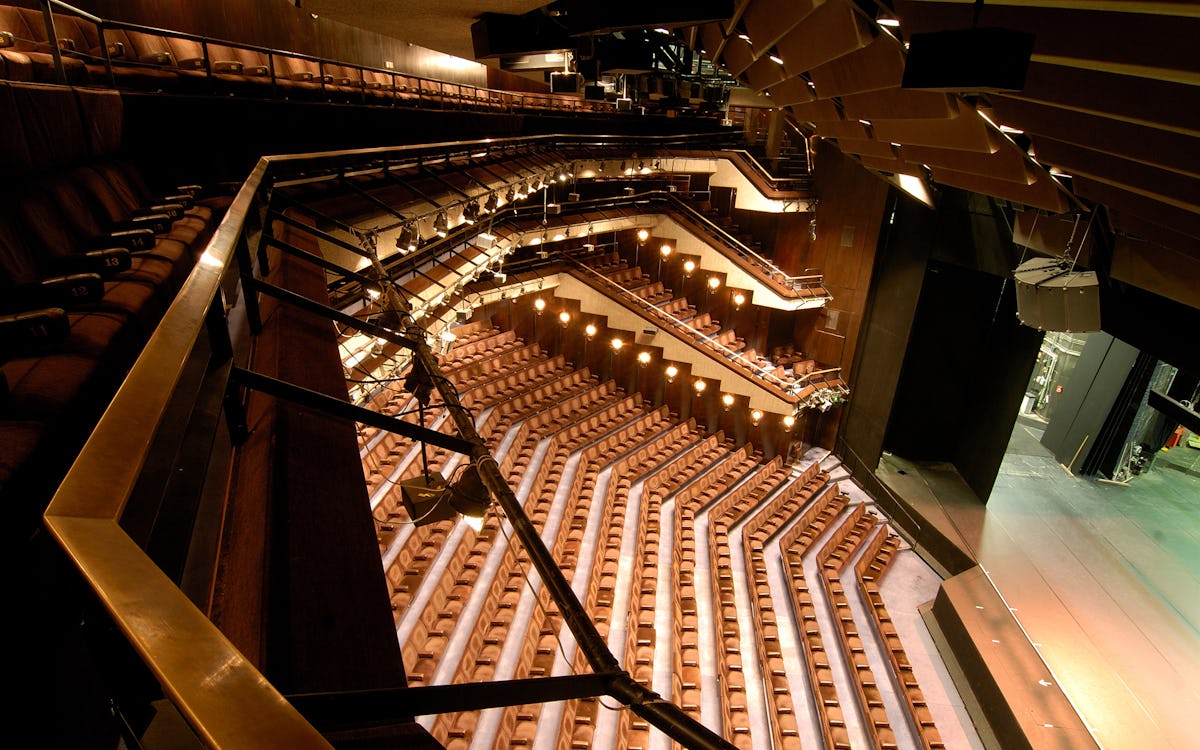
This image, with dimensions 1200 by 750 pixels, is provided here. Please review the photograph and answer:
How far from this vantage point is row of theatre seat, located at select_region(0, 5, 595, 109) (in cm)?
238

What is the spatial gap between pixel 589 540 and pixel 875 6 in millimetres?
4704

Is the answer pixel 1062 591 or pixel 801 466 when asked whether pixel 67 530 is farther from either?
pixel 801 466

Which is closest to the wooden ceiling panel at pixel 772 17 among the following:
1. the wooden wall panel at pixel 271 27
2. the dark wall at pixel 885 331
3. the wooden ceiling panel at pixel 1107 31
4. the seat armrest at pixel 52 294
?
the wooden ceiling panel at pixel 1107 31

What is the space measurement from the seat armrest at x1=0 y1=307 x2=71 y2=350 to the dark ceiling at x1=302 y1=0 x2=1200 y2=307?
6.23 feet

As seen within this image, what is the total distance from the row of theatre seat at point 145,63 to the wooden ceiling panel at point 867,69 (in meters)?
2.58

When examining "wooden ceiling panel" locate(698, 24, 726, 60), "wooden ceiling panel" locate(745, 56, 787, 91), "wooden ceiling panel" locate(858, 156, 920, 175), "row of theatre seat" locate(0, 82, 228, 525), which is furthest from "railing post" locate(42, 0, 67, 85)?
"wooden ceiling panel" locate(858, 156, 920, 175)

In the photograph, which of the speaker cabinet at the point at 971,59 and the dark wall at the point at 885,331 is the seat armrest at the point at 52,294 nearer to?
the speaker cabinet at the point at 971,59

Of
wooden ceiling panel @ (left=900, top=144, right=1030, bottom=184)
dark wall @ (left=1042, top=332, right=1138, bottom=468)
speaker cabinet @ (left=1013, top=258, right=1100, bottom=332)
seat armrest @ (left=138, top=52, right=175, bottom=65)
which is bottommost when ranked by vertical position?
dark wall @ (left=1042, top=332, right=1138, bottom=468)

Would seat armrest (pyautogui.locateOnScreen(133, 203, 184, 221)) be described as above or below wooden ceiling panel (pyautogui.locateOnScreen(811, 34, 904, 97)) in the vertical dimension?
below

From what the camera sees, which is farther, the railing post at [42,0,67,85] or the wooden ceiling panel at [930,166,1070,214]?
the wooden ceiling panel at [930,166,1070,214]

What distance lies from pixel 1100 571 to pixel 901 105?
18.5 ft

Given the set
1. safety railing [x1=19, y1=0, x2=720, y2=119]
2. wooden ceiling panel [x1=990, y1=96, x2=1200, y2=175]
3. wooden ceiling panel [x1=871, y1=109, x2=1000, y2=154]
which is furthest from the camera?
wooden ceiling panel [x1=871, y1=109, x2=1000, y2=154]

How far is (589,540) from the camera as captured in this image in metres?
5.89

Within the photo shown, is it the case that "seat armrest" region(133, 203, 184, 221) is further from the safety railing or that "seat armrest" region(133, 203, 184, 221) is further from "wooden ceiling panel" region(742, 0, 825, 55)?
"wooden ceiling panel" region(742, 0, 825, 55)
